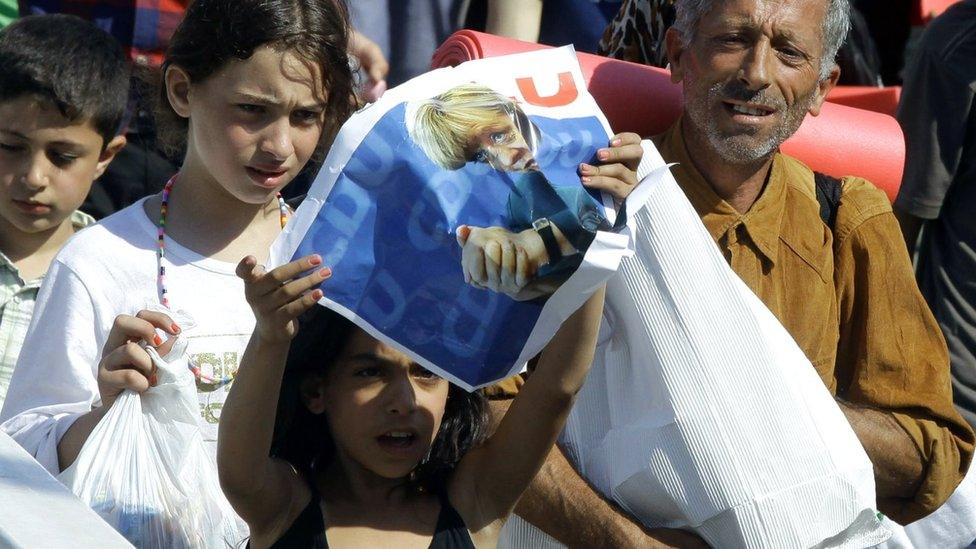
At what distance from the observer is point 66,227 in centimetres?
387

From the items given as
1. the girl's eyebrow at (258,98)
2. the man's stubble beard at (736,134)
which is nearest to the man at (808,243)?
the man's stubble beard at (736,134)

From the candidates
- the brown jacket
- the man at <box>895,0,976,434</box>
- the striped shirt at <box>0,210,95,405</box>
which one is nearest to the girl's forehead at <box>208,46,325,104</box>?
the brown jacket

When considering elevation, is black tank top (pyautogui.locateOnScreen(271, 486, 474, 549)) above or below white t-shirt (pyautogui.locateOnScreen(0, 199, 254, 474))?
below

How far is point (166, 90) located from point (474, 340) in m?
1.05

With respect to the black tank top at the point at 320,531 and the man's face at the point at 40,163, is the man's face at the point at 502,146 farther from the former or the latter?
the man's face at the point at 40,163

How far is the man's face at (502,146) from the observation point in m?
2.44

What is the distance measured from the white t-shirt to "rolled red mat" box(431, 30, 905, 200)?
728 millimetres

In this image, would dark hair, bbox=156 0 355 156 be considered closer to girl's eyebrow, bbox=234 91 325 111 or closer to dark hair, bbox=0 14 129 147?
girl's eyebrow, bbox=234 91 325 111

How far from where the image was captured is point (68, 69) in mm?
3783

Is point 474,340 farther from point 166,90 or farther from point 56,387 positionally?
point 166,90

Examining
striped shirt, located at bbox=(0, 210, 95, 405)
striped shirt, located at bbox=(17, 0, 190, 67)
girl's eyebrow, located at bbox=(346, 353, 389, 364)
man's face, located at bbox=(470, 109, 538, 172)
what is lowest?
striped shirt, located at bbox=(0, 210, 95, 405)

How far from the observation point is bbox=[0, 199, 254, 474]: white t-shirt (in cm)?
283

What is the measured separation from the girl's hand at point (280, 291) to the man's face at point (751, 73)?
4.27 feet

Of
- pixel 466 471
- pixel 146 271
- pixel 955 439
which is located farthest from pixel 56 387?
pixel 955 439
